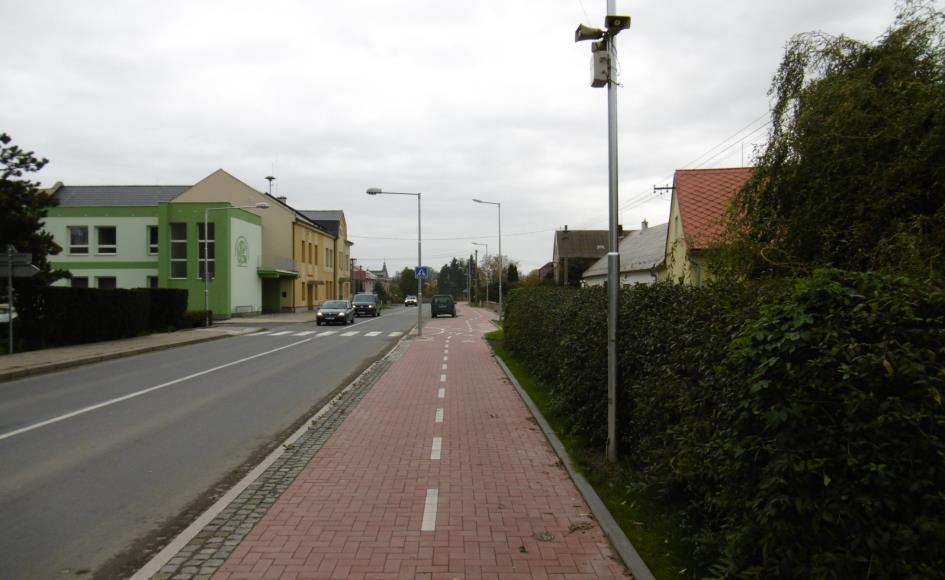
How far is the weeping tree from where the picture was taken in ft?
15.9

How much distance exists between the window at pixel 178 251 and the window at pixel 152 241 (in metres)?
3.50

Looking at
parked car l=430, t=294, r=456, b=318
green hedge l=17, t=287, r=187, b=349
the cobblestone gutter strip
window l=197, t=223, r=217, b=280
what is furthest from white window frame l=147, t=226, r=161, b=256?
the cobblestone gutter strip

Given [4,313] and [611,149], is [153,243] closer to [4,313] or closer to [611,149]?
[4,313]

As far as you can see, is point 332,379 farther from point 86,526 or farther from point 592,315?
point 86,526

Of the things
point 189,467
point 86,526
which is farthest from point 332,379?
point 86,526

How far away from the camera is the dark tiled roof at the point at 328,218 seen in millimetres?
68688

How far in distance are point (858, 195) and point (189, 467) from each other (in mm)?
6880

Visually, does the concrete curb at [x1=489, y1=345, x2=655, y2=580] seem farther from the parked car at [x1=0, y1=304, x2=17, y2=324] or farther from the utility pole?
the parked car at [x1=0, y1=304, x2=17, y2=324]

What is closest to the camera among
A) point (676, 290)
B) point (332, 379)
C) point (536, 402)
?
point (676, 290)

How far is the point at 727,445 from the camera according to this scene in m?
3.25

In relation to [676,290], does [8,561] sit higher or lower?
lower

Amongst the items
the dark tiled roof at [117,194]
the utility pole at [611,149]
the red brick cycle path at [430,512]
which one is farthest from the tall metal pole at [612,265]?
the dark tiled roof at [117,194]

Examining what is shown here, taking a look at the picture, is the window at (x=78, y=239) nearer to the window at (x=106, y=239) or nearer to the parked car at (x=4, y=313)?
the window at (x=106, y=239)

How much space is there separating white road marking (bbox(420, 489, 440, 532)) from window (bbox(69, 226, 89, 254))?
153 feet
